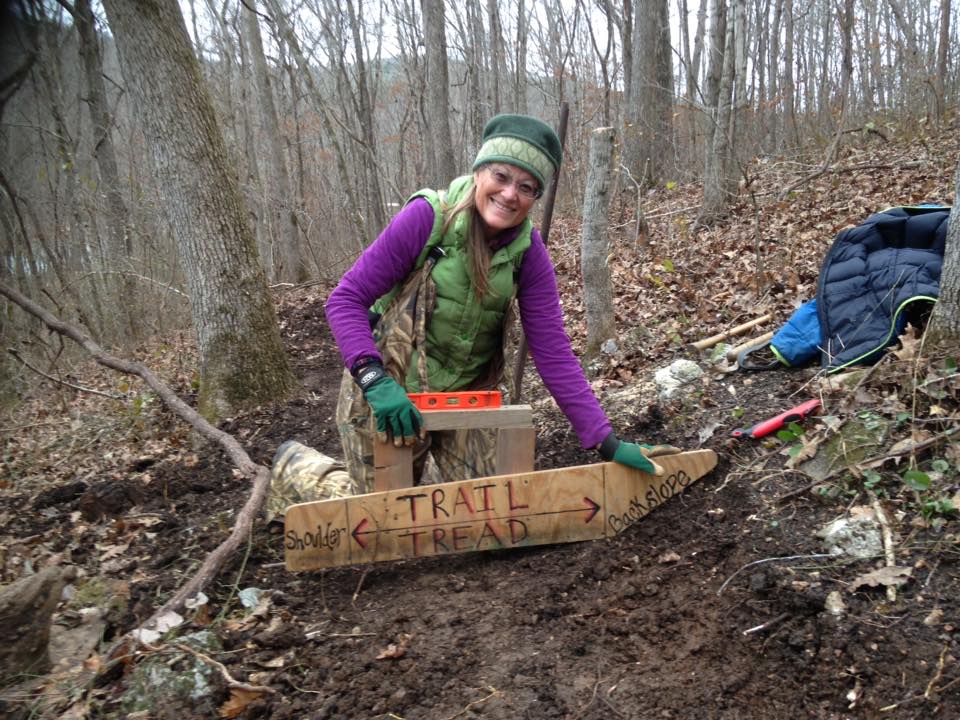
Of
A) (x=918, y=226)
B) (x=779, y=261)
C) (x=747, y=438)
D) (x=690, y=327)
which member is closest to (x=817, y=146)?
(x=779, y=261)

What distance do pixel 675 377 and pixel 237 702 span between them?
3.25 m

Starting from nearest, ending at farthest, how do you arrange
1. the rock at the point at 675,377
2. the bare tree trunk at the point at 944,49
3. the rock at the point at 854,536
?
1. the rock at the point at 854,536
2. the rock at the point at 675,377
3. the bare tree trunk at the point at 944,49

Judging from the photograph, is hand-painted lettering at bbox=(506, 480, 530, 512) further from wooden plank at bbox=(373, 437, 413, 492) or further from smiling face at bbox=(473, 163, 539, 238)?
smiling face at bbox=(473, 163, 539, 238)

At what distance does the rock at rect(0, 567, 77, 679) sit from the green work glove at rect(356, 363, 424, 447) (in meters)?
1.32

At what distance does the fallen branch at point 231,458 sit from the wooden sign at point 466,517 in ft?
1.17

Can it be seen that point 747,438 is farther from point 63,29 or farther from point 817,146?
point 817,146

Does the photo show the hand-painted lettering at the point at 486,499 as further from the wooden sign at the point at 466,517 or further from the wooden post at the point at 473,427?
the wooden post at the point at 473,427

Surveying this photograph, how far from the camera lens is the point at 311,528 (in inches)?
113

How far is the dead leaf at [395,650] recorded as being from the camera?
2441mm

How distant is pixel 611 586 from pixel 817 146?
897cm

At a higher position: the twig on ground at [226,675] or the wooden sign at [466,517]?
the wooden sign at [466,517]

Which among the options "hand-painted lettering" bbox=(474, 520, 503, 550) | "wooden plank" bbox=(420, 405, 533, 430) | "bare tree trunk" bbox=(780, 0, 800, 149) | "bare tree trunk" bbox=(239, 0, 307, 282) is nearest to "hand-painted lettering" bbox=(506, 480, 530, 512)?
"hand-painted lettering" bbox=(474, 520, 503, 550)

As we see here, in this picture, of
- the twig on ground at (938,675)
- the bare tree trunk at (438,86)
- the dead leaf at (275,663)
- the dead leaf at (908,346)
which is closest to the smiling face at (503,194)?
the dead leaf at (275,663)

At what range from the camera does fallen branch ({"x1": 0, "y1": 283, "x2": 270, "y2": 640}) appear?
9.11 feet
